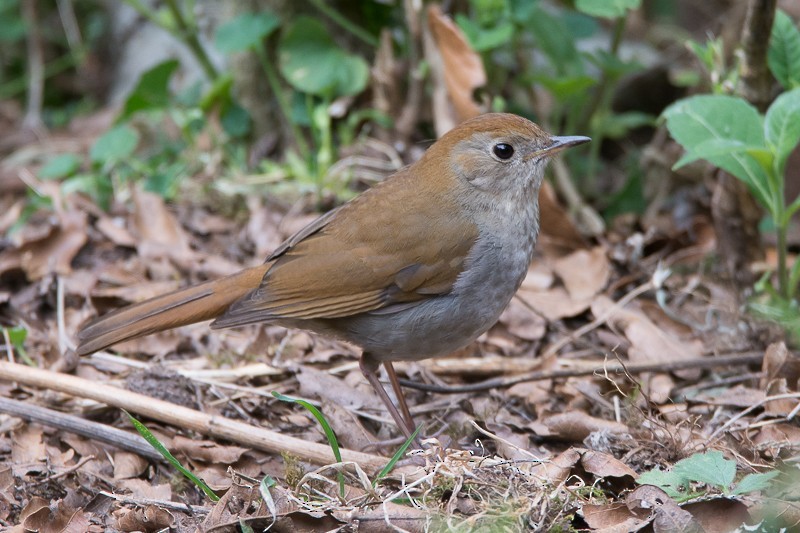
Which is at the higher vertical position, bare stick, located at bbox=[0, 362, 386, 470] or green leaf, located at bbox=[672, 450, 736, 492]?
green leaf, located at bbox=[672, 450, 736, 492]

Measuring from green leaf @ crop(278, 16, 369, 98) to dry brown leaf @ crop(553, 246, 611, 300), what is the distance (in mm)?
1737

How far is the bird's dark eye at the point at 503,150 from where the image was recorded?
4.13m

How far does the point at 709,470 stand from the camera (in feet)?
10.1

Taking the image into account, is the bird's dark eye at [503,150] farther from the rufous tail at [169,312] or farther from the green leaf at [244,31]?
the green leaf at [244,31]

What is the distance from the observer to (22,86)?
8117mm

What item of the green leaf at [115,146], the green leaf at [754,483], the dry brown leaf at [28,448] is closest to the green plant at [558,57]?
the green leaf at [115,146]

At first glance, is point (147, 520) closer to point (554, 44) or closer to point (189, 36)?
point (554, 44)

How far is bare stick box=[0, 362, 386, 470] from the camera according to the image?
361 cm

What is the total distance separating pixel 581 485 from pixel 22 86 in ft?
22.0

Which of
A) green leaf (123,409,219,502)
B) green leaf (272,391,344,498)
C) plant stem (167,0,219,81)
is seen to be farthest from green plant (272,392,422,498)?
plant stem (167,0,219,81)

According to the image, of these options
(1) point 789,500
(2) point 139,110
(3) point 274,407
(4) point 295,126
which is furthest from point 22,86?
(1) point 789,500

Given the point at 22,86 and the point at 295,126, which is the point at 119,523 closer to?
the point at 295,126

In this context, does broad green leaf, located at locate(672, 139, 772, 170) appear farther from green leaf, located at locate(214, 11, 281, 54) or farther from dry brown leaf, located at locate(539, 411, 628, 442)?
green leaf, located at locate(214, 11, 281, 54)

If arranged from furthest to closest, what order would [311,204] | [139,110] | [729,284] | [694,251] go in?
1. [139,110]
2. [311,204]
3. [694,251]
4. [729,284]
